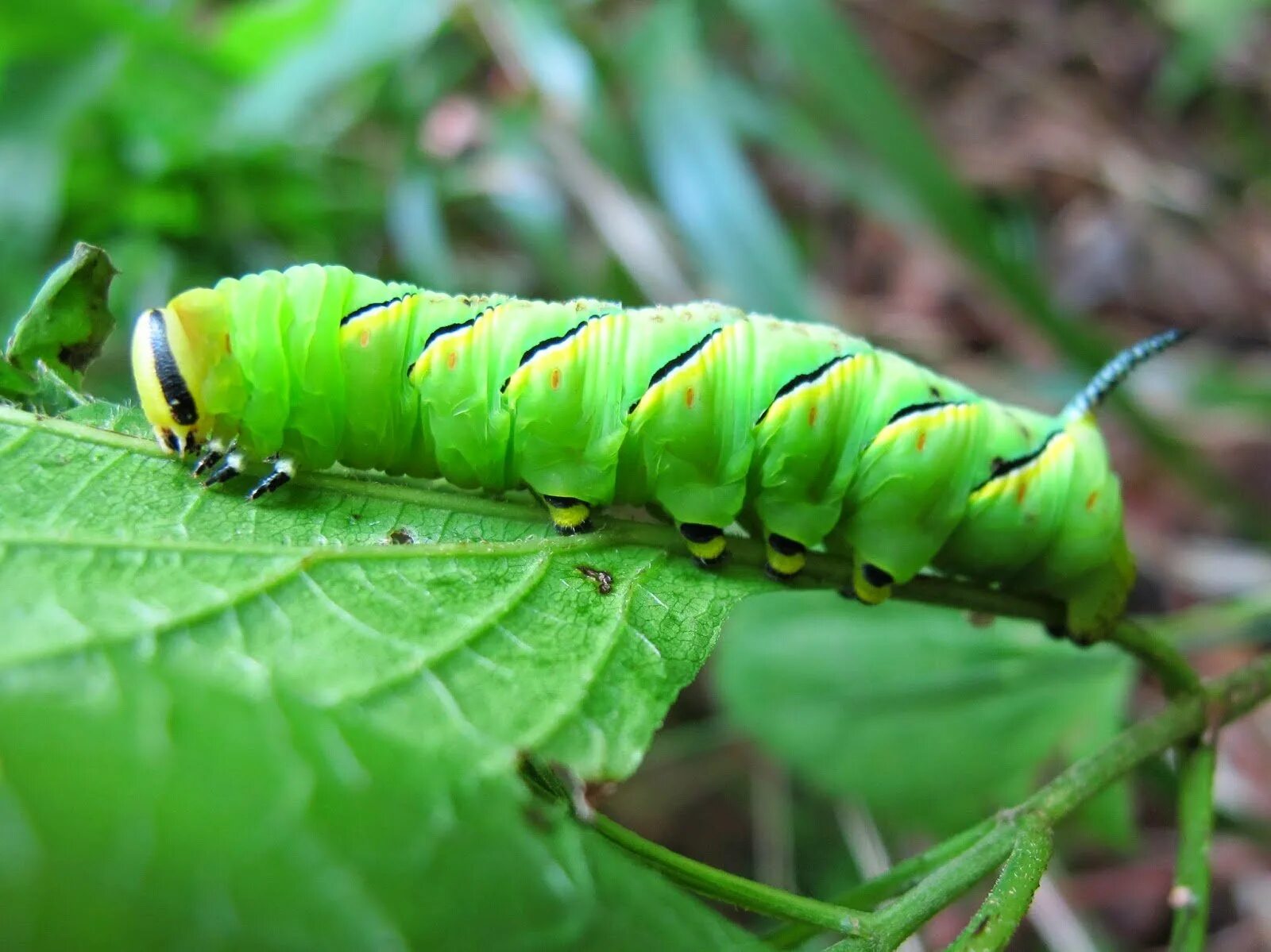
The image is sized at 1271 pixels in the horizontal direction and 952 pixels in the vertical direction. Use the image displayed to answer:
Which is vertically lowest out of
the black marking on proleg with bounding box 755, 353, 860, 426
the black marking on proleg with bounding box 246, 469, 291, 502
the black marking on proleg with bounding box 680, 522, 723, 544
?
the black marking on proleg with bounding box 680, 522, 723, 544

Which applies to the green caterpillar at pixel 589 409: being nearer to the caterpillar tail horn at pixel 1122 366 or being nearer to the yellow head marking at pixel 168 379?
the yellow head marking at pixel 168 379

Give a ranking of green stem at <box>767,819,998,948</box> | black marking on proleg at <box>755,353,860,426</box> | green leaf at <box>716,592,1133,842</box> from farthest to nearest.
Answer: green leaf at <box>716,592,1133,842</box>, black marking on proleg at <box>755,353,860,426</box>, green stem at <box>767,819,998,948</box>

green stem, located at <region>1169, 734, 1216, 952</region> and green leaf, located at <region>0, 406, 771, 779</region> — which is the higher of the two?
green leaf, located at <region>0, 406, 771, 779</region>

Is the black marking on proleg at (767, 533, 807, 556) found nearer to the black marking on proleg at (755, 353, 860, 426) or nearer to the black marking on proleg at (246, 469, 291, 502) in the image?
the black marking on proleg at (755, 353, 860, 426)

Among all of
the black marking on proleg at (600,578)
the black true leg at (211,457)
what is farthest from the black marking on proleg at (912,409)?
the black true leg at (211,457)

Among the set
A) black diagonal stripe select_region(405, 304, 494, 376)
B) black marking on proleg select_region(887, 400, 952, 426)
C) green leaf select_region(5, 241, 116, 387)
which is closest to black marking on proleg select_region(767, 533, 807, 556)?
black marking on proleg select_region(887, 400, 952, 426)

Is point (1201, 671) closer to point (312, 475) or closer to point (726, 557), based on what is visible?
point (726, 557)

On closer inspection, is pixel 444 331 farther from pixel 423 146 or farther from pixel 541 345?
pixel 423 146

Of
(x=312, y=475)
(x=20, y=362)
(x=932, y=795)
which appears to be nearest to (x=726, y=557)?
(x=312, y=475)
